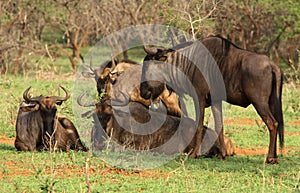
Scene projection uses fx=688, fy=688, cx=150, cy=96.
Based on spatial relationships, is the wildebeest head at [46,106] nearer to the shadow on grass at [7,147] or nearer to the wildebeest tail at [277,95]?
the shadow on grass at [7,147]

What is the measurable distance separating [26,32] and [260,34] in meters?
7.97

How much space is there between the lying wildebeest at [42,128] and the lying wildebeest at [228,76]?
1.32m

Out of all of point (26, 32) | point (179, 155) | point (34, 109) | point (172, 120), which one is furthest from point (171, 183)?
point (26, 32)

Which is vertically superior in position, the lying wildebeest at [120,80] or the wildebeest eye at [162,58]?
the wildebeest eye at [162,58]

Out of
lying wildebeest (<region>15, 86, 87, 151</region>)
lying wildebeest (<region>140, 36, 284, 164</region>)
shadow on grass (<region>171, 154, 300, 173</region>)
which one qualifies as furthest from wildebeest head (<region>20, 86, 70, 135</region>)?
shadow on grass (<region>171, 154, 300, 173</region>)

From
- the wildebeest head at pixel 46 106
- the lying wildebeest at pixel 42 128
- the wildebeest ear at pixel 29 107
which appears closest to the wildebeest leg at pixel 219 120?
the lying wildebeest at pixel 42 128

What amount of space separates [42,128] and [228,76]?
8.45 feet

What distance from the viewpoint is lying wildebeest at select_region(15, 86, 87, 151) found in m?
9.08

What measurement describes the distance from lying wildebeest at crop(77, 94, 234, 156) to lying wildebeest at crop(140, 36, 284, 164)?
26 centimetres

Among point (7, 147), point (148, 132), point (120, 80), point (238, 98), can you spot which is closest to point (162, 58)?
point (148, 132)

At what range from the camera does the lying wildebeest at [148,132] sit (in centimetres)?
905

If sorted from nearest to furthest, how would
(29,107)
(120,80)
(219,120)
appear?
(219,120) → (29,107) → (120,80)

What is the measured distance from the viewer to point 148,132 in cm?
933

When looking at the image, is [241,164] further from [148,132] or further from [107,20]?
[107,20]
